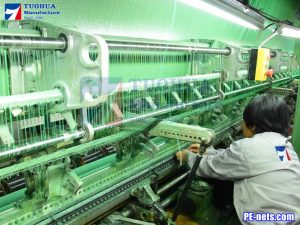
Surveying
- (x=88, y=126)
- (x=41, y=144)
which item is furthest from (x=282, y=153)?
(x=41, y=144)

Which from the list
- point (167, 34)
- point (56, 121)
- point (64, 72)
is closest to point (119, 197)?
point (56, 121)

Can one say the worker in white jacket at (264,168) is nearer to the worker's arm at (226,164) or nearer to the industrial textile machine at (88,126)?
the worker's arm at (226,164)

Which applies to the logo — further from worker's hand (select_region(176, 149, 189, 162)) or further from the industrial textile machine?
worker's hand (select_region(176, 149, 189, 162))

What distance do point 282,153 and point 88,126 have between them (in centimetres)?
147

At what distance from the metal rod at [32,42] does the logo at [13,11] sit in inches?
20.7

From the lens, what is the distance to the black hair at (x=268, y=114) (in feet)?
7.34

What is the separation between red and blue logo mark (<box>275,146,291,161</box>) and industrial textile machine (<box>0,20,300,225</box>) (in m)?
0.51

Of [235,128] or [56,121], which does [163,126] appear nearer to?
[56,121]

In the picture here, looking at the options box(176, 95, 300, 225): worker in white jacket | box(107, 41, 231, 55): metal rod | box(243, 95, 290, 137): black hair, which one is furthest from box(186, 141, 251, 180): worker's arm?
box(107, 41, 231, 55): metal rod

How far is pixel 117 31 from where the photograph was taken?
2.36 meters

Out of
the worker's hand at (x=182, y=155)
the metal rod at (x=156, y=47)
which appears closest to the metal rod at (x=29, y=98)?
the metal rod at (x=156, y=47)

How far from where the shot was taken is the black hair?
2236mm

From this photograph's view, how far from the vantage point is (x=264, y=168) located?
6.84ft

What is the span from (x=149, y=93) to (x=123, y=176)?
620mm
